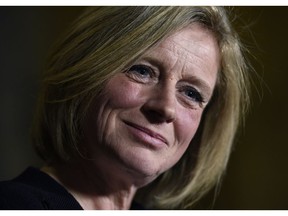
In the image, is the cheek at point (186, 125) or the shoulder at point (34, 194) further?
the cheek at point (186, 125)

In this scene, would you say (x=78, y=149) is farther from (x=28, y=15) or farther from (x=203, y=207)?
(x=28, y=15)

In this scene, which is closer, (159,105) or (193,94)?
(159,105)

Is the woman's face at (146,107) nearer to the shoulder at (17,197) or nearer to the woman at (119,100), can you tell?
the woman at (119,100)

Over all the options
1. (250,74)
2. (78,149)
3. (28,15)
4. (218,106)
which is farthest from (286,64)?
(28,15)

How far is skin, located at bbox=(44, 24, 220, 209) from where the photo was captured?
3.45 ft

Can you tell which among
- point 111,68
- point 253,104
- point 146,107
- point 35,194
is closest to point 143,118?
point 146,107

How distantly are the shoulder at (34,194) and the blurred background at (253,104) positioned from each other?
45 cm

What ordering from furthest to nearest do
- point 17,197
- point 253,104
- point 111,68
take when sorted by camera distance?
1. point 253,104
2. point 111,68
3. point 17,197

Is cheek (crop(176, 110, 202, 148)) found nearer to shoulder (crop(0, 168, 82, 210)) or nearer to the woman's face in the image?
the woman's face

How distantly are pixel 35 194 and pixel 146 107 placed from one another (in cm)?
31

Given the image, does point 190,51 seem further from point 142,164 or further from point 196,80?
point 142,164

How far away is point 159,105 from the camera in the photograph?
3.40ft

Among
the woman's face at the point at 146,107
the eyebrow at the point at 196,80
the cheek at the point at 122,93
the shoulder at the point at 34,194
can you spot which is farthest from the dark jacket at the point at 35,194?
the eyebrow at the point at 196,80

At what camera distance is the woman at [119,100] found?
1.05m
